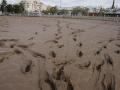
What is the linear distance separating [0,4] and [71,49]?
9391 centimetres

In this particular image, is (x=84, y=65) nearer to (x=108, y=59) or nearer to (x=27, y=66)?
(x=108, y=59)

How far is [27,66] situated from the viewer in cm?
616

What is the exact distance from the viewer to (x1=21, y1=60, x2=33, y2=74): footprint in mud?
579 centimetres

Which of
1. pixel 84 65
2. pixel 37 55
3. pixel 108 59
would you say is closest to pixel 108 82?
pixel 84 65

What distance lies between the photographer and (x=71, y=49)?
353 inches

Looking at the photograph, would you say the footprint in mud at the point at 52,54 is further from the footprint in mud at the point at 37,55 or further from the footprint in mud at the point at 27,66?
the footprint in mud at the point at 27,66

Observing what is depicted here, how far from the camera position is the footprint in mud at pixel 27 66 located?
5.79 meters

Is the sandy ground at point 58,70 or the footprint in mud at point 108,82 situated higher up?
the sandy ground at point 58,70

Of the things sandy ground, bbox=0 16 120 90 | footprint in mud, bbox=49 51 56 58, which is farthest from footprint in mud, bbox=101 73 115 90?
footprint in mud, bbox=49 51 56 58

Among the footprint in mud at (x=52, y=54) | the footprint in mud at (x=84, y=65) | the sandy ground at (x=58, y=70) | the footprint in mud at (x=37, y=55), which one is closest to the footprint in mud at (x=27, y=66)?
the sandy ground at (x=58, y=70)

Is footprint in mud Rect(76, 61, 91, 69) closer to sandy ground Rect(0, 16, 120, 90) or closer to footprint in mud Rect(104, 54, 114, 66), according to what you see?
sandy ground Rect(0, 16, 120, 90)

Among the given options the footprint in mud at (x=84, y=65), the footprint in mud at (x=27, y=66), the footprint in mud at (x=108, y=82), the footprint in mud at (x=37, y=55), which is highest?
the footprint in mud at (x=27, y=66)

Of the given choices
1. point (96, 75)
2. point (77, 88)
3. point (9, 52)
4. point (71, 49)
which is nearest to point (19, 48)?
point (9, 52)

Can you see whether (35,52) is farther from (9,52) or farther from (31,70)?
(31,70)
